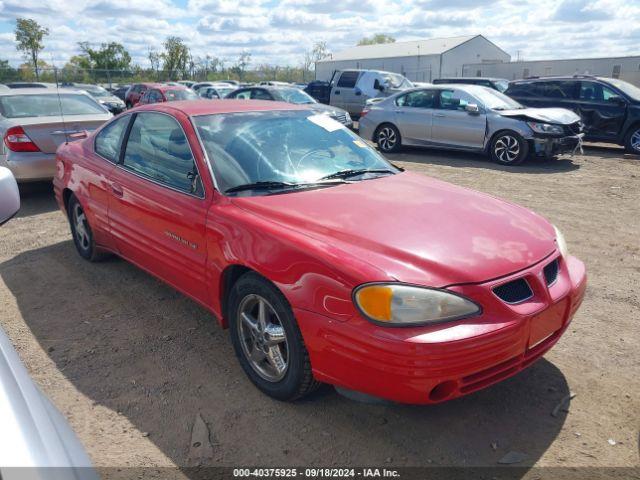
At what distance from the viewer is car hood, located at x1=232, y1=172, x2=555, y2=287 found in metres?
2.46

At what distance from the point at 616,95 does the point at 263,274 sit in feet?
37.8

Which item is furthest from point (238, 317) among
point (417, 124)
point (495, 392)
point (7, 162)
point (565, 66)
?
point (565, 66)

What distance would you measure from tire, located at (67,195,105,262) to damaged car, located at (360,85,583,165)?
7954mm

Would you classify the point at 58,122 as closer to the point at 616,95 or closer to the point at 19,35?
the point at 616,95

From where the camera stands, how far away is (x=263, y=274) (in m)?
2.70

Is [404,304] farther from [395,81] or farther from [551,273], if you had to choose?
[395,81]

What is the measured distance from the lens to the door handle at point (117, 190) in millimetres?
3996

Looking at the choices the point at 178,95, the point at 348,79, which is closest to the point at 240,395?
the point at 178,95

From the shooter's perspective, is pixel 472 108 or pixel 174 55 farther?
pixel 174 55

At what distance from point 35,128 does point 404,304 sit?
6333 millimetres

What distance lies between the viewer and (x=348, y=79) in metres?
19.2

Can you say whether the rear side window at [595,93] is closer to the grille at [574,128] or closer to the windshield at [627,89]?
the windshield at [627,89]

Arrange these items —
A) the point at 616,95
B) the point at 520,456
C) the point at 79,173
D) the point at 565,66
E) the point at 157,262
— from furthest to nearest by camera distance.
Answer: the point at 565,66 < the point at 616,95 < the point at 79,173 < the point at 157,262 < the point at 520,456

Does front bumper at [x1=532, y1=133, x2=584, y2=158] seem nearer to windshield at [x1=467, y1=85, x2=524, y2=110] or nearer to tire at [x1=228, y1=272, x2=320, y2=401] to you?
windshield at [x1=467, y1=85, x2=524, y2=110]
